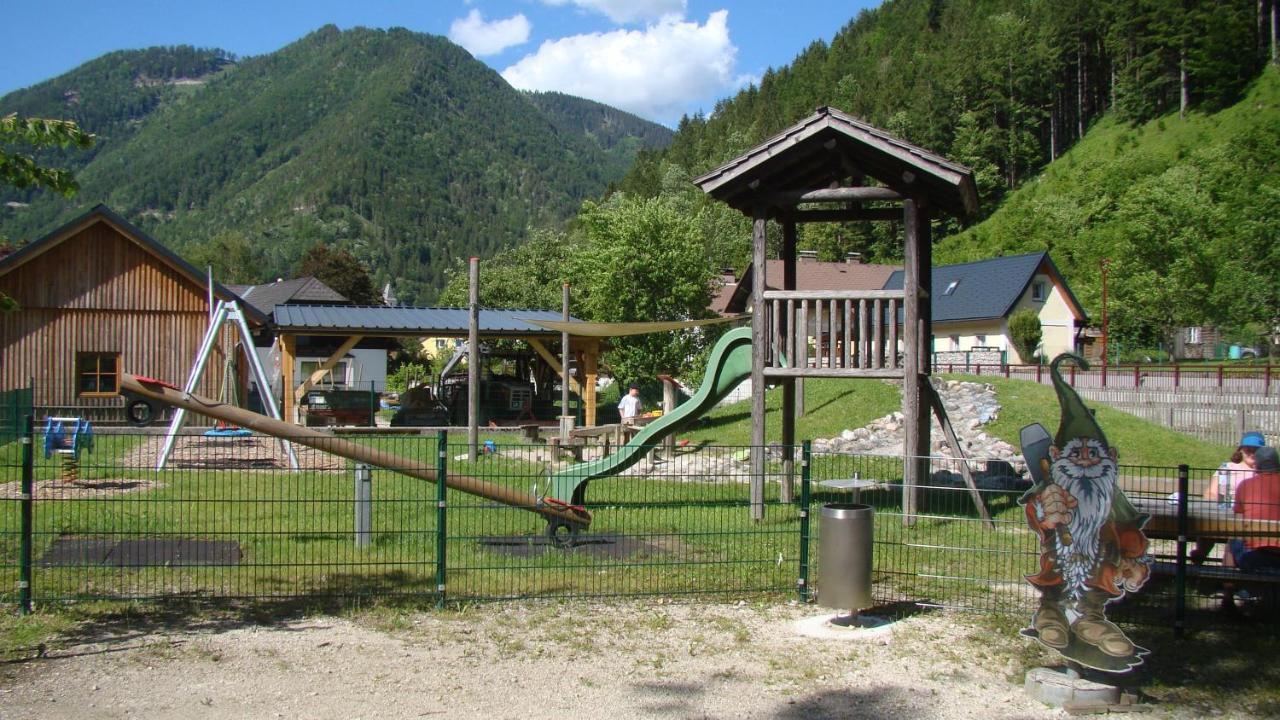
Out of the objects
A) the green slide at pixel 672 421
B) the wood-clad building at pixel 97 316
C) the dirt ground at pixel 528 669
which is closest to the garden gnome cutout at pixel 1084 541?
the dirt ground at pixel 528 669

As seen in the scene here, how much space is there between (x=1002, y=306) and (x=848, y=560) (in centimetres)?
4345

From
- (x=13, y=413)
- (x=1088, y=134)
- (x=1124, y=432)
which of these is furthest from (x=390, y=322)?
(x=1088, y=134)

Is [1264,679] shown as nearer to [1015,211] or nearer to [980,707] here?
[980,707]

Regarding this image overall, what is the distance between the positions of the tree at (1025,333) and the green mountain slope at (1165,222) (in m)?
4.31

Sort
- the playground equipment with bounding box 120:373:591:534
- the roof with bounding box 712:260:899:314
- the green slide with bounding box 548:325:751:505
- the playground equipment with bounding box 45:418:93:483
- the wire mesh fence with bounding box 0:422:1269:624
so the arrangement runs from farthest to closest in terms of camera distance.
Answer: the roof with bounding box 712:260:899:314 → the playground equipment with bounding box 45:418:93:483 → the green slide with bounding box 548:325:751:505 → the playground equipment with bounding box 120:373:591:534 → the wire mesh fence with bounding box 0:422:1269:624

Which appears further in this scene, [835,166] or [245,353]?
[245,353]

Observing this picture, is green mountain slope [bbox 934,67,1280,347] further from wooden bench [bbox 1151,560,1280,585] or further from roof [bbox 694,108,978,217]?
wooden bench [bbox 1151,560,1280,585]

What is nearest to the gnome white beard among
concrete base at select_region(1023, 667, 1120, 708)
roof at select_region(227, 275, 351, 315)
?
concrete base at select_region(1023, 667, 1120, 708)

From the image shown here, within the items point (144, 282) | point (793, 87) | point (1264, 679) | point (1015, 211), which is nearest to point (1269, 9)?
point (1015, 211)

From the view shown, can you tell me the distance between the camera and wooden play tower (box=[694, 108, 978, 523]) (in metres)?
11.8

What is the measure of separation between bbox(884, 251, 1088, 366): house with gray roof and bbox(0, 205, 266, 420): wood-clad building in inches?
1270

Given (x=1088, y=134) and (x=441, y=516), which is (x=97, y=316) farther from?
(x=1088, y=134)

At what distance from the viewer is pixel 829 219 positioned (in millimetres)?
13328

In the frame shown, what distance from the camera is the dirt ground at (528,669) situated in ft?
19.0
